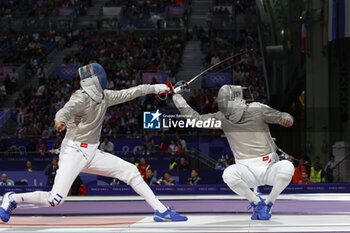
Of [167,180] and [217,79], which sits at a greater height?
[217,79]

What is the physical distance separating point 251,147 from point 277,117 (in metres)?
0.45

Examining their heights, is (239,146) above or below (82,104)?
below

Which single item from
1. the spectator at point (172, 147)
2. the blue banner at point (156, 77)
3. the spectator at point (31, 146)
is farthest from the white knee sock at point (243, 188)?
the spectator at point (31, 146)

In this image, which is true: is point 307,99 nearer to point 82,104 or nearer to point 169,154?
point 169,154

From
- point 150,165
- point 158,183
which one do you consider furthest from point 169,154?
point 158,183

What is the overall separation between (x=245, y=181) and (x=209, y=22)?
12.9 meters

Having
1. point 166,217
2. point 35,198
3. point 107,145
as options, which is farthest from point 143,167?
point 35,198

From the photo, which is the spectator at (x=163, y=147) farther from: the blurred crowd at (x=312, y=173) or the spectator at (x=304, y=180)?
the spectator at (x=304, y=180)

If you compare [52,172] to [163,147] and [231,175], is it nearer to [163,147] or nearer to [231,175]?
[163,147]

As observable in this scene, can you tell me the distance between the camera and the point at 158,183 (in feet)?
39.1

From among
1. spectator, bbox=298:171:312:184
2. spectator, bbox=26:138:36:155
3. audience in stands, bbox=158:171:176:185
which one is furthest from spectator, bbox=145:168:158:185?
spectator, bbox=26:138:36:155

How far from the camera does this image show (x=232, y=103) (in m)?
6.76

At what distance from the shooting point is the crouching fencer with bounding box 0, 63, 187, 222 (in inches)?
242

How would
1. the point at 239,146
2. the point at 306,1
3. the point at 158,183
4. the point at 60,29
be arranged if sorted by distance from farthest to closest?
the point at 60,29, the point at 306,1, the point at 158,183, the point at 239,146
